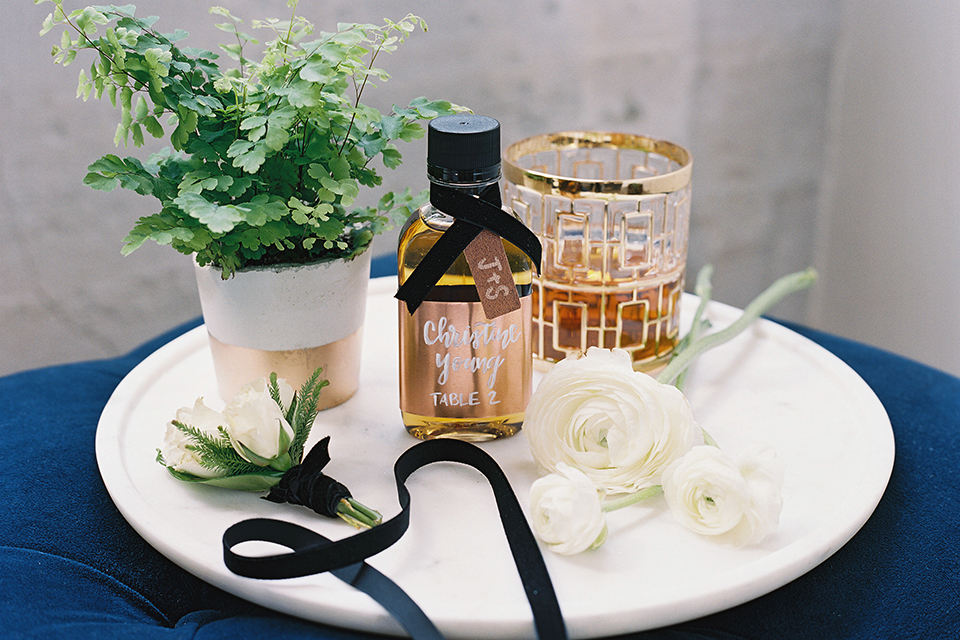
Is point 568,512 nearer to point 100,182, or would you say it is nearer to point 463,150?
point 463,150

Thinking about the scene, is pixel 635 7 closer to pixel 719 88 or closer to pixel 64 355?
pixel 719 88

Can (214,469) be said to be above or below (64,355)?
above

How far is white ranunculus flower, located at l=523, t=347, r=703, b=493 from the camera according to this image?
23.2 inches

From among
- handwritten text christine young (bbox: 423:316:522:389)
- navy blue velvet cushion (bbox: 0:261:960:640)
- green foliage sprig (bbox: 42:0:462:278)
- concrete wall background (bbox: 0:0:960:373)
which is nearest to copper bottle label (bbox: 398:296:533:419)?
handwritten text christine young (bbox: 423:316:522:389)

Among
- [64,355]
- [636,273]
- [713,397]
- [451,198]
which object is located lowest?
[64,355]

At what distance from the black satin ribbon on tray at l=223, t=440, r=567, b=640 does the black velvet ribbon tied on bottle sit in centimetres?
4

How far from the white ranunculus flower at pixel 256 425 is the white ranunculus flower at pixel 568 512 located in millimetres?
190

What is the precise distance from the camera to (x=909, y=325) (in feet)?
4.57

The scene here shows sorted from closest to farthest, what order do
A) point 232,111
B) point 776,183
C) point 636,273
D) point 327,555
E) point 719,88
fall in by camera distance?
point 327,555
point 232,111
point 636,273
point 719,88
point 776,183

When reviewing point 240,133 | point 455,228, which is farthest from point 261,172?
point 455,228

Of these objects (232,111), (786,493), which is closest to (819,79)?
(786,493)

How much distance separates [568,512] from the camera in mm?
539

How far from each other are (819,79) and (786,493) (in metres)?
1.16

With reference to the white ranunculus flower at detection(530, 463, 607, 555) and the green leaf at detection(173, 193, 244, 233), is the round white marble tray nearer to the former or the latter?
the white ranunculus flower at detection(530, 463, 607, 555)
